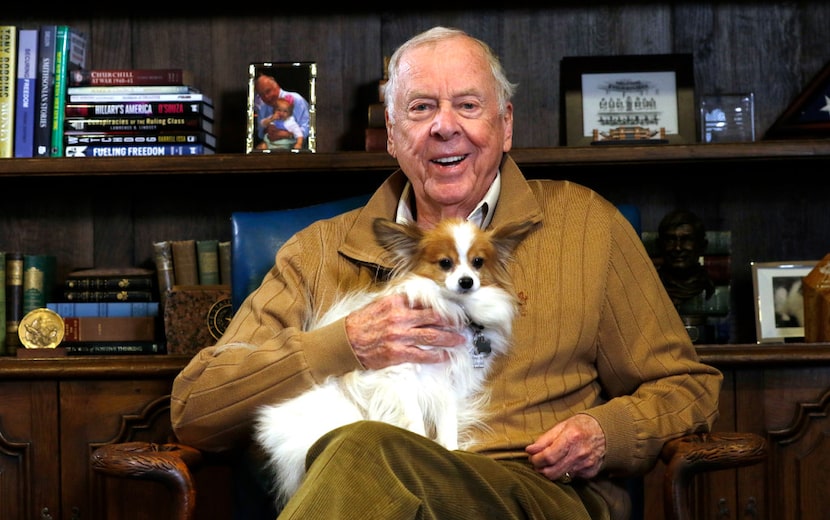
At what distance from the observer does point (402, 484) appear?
1.58m

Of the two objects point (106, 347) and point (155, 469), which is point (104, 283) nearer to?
point (106, 347)

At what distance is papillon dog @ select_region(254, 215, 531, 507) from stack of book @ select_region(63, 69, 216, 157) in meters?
1.04

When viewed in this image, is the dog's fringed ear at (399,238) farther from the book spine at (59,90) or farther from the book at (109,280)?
the book spine at (59,90)

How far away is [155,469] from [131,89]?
1382mm

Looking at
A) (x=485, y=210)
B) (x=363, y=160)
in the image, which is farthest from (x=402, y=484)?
(x=363, y=160)

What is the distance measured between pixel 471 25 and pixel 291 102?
1.99 feet

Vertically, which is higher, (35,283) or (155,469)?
(35,283)

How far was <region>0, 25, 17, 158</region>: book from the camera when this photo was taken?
2920 millimetres

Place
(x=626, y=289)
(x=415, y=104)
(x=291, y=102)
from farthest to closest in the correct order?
(x=291, y=102) < (x=415, y=104) < (x=626, y=289)

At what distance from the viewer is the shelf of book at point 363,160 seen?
2812 mm

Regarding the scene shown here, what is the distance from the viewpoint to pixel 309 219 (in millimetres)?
2484

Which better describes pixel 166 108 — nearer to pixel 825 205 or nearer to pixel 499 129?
pixel 499 129

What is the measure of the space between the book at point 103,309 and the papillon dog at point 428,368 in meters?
1.02

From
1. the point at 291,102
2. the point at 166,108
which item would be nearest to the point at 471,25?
the point at 291,102
